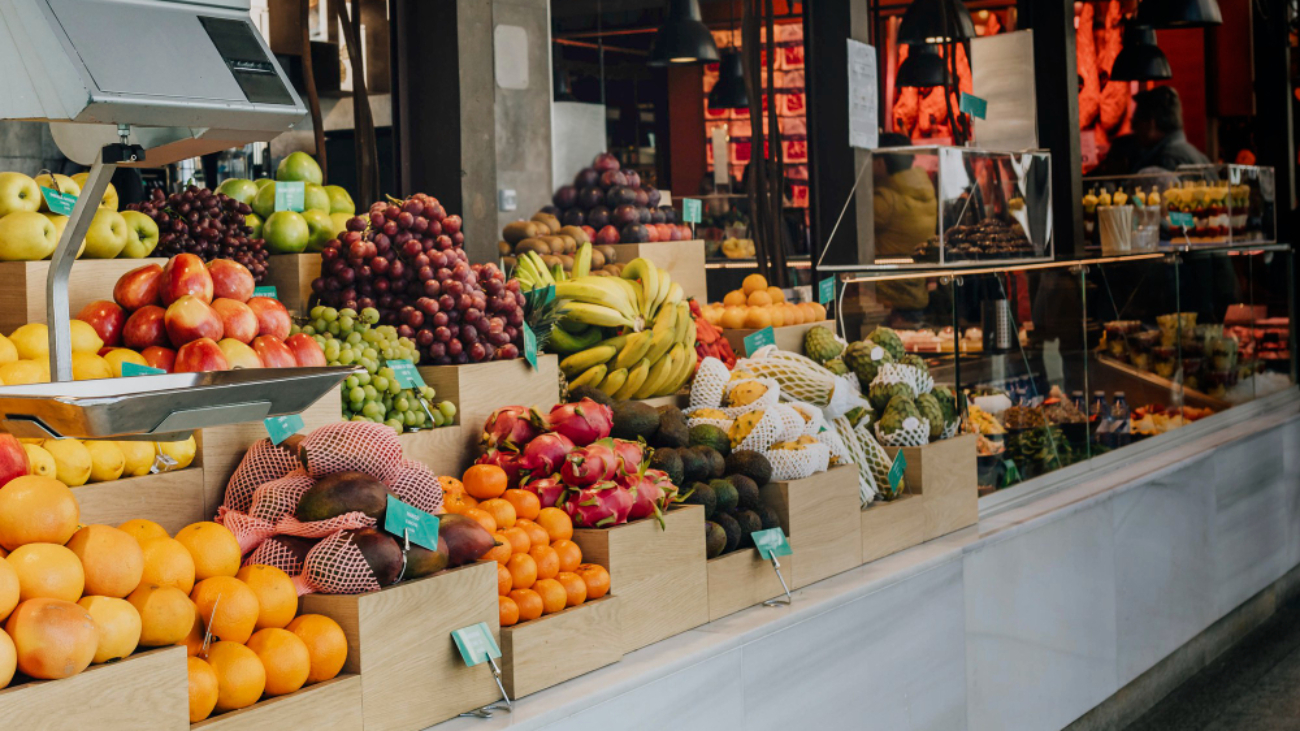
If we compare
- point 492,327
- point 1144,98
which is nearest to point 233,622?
point 492,327

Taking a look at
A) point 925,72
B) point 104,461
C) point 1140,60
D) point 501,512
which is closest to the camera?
point 104,461

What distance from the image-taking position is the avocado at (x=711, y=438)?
119 inches

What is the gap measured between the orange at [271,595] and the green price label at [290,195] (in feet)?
4.34

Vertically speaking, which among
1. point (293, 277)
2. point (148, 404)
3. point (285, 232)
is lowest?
point (148, 404)

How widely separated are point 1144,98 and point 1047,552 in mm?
4662

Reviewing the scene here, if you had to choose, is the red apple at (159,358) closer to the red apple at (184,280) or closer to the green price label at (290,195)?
the red apple at (184,280)

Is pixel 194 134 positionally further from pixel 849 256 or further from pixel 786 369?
pixel 849 256

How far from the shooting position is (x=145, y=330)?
233cm

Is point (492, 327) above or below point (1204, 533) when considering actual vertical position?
above

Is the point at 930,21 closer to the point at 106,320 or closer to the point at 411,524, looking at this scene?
the point at 106,320

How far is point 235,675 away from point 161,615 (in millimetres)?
142

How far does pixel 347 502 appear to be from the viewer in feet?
6.72

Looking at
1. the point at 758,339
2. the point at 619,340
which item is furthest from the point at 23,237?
the point at 758,339

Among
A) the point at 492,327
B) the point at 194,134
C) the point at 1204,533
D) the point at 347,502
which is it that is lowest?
the point at 1204,533
